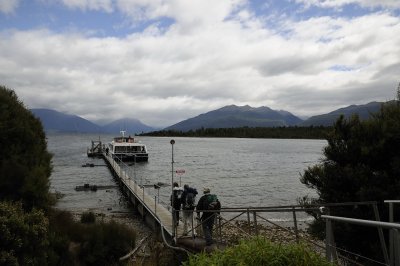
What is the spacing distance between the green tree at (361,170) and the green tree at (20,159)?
833 centimetres

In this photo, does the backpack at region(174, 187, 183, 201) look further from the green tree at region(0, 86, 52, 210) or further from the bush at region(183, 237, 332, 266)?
the bush at region(183, 237, 332, 266)

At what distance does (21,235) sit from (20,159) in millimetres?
2160

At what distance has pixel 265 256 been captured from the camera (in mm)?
4352

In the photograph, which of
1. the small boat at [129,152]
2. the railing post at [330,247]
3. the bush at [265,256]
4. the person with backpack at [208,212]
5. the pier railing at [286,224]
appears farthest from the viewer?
the small boat at [129,152]

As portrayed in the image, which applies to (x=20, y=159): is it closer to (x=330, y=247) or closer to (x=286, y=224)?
(x=330, y=247)

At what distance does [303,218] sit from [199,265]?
85.9ft

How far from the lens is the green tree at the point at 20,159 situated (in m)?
10.6

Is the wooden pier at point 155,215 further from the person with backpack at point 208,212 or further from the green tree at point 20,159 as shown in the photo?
the green tree at point 20,159

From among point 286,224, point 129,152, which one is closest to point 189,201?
point 286,224

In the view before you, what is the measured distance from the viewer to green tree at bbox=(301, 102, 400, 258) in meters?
11.8

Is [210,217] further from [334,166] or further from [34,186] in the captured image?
[34,186]

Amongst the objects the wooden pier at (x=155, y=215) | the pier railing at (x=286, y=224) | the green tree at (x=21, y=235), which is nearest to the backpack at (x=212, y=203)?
the pier railing at (x=286, y=224)

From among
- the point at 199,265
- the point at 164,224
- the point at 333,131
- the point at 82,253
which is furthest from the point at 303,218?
the point at 199,265

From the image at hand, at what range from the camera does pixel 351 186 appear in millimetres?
12656
